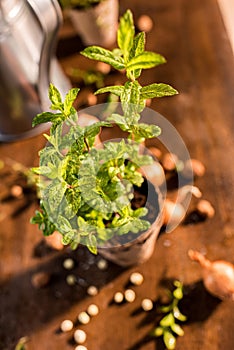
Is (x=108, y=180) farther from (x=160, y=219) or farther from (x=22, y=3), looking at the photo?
(x=22, y=3)

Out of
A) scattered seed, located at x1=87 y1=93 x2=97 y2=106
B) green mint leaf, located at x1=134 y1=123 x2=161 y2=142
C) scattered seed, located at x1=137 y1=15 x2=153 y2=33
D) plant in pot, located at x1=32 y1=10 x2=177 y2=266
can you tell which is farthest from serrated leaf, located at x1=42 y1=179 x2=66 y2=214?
scattered seed, located at x1=137 y1=15 x2=153 y2=33

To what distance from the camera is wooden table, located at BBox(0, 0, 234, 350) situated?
0.72m

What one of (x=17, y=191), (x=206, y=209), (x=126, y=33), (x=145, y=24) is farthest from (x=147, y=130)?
(x=145, y=24)

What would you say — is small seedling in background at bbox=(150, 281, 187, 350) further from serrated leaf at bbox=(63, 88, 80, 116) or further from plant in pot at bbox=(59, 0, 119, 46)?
plant in pot at bbox=(59, 0, 119, 46)

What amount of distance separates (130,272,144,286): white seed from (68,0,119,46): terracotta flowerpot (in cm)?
48

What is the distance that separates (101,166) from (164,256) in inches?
10.1

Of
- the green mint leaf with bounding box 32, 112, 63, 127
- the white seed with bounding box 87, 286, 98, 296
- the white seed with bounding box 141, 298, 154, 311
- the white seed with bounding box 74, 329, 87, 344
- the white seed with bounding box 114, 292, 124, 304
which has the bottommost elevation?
the white seed with bounding box 141, 298, 154, 311

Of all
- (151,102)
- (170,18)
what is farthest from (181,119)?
(170,18)

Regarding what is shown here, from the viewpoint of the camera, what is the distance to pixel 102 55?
1.70 ft

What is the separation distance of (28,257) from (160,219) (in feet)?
0.85

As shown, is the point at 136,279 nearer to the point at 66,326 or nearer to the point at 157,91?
the point at 66,326

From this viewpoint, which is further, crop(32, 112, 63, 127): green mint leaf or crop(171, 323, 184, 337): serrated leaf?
crop(171, 323, 184, 337): serrated leaf

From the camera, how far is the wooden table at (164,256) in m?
0.72

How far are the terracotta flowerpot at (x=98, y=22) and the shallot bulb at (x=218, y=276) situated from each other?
0.48m
